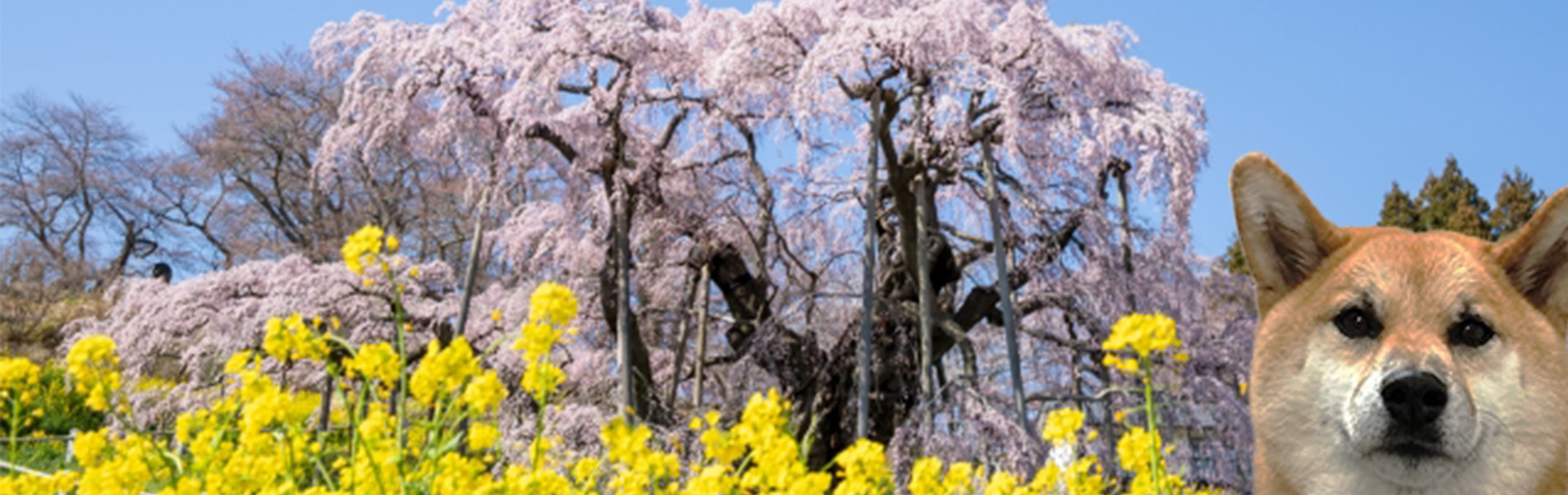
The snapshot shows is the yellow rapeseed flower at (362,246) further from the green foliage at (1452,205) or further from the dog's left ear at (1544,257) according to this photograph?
the green foliage at (1452,205)

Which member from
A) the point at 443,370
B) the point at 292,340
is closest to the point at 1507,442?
the point at 443,370

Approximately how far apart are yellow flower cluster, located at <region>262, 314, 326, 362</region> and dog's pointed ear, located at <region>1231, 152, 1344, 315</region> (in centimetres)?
209

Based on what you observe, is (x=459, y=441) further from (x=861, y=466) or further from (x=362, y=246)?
(x=861, y=466)

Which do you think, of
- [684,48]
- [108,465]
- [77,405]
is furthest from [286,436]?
[77,405]

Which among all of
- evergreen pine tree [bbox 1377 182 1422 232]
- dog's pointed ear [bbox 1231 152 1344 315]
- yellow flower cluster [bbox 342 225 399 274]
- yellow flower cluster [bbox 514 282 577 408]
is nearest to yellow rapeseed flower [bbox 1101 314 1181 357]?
dog's pointed ear [bbox 1231 152 1344 315]

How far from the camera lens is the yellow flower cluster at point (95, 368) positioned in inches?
129

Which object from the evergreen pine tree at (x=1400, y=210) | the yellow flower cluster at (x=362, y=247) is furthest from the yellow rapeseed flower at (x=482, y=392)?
the evergreen pine tree at (x=1400, y=210)

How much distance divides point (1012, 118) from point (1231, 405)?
3.03m

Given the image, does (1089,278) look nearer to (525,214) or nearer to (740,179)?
(740,179)

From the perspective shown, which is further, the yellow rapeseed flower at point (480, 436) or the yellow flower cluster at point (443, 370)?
the yellow rapeseed flower at point (480, 436)

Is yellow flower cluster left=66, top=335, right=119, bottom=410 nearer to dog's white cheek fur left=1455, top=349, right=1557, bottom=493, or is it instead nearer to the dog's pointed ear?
the dog's pointed ear

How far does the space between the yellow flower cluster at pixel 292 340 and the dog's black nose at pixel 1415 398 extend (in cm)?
227

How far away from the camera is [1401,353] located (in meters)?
1.60

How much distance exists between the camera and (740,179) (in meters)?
11.4
